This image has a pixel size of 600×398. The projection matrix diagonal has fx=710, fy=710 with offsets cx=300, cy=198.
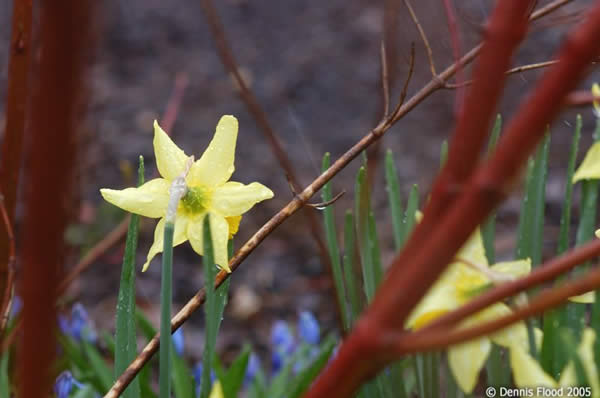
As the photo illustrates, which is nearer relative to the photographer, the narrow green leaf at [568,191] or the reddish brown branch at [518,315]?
the reddish brown branch at [518,315]

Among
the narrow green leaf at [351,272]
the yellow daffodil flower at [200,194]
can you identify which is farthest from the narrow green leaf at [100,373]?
the yellow daffodil flower at [200,194]

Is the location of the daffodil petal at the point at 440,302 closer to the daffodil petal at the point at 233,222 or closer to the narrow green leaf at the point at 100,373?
the daffodil petal at the point at 233,222

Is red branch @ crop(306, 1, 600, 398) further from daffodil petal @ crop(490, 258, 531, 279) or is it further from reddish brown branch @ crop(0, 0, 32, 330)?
reddish brown branch @ crop(0, 0, 32, 330)

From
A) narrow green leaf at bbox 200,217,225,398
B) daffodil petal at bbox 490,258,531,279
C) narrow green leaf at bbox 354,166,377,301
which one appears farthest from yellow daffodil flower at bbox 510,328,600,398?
narrow green leaf at bbox 354,166,377,301

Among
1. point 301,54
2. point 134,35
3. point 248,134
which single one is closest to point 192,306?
point 248,134

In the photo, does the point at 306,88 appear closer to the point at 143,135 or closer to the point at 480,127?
the point at 143,135

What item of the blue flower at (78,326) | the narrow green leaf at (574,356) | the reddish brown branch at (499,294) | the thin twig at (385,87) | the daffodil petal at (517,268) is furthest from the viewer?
the blue flower at (78,326)

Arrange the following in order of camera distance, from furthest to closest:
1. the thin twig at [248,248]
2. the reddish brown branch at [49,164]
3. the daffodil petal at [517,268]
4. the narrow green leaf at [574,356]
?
the thin twig at [248,248] → the daffodil petal at [517,268] → the narrow green leaf at [574,356] → the reddish brown branch at [49,164]
